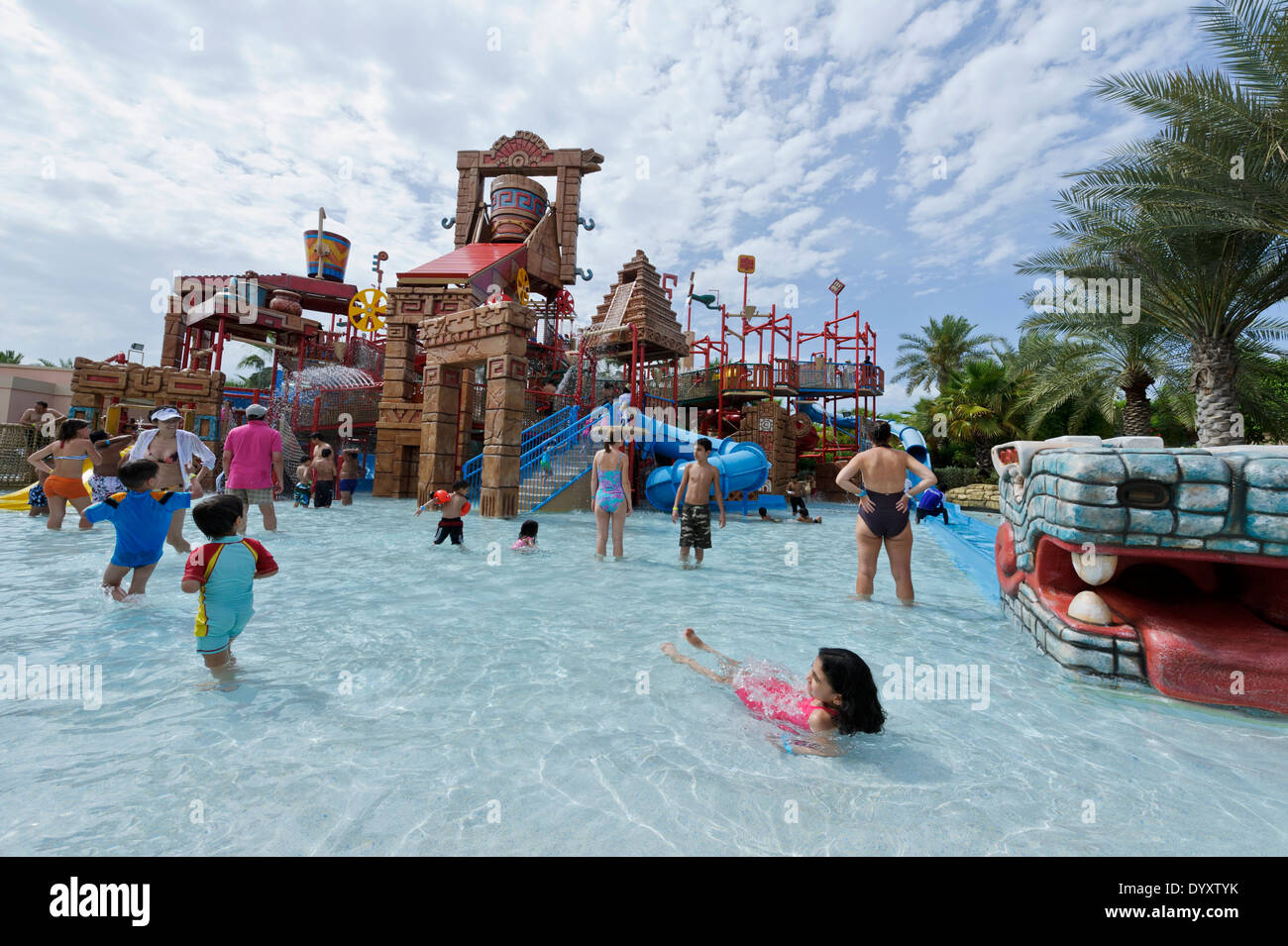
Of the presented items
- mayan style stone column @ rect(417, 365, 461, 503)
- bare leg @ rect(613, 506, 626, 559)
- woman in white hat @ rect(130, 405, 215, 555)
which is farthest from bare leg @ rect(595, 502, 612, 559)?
mayan style stone column @ rect(417, 365, 461, 503)

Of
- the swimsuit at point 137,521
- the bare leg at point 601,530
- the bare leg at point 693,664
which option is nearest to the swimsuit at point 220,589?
the swimsuit at point 137,521

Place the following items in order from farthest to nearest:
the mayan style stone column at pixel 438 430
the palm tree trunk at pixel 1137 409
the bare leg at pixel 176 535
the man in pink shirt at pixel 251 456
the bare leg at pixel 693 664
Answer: the palm tree trunk at pixel 1137 409, the mayan style stone column at pixel 438 430, the man in pink shirt at pixel 251 456, the bare leg at pixel 176 535, the bare leg at pixel 693 664

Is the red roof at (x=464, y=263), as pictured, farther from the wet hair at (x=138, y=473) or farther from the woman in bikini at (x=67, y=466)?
the wet hair at (x=138, y=473)

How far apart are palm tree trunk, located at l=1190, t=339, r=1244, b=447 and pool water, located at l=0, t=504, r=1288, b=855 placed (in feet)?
32.6

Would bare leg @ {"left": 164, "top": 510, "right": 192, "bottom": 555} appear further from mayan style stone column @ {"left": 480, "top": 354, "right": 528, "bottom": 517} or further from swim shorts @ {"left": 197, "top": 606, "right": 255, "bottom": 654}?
mayan style stone column @ {"left": 480, "top": 354, "right": 528, "bottom": 517}

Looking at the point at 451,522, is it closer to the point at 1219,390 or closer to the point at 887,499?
the point at 887,499

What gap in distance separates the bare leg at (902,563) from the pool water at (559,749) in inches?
26.5

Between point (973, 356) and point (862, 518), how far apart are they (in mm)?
30336

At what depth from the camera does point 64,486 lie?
774 cm

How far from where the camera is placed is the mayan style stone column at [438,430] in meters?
12.5

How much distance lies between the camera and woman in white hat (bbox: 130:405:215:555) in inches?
243

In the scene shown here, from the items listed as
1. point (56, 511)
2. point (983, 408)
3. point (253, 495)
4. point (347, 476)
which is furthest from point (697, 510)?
point (983, 408)
